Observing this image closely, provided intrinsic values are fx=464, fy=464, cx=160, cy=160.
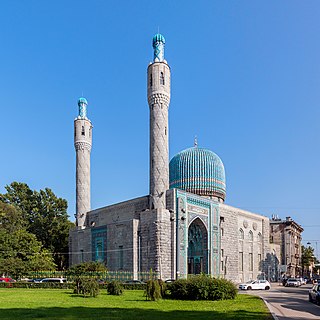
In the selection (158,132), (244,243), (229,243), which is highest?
(158,132)

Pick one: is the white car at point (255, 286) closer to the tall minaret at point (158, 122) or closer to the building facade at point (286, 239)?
the tall minaret at point (158, 122)

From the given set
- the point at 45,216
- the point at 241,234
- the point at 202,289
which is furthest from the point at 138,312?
the point at 45,216

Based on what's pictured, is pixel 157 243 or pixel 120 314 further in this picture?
pixel 157 243

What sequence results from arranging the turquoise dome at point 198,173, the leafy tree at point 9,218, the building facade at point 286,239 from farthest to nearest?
the building facade at point 286,239 < the leafy tree at point 9,218 < the turquoise dome at point 198,173

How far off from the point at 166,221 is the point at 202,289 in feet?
62.2

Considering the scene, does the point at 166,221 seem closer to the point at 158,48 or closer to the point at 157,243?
the point at 157,243

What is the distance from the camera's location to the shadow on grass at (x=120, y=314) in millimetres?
15633

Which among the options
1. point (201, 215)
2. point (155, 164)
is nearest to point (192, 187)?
point (201, 215)

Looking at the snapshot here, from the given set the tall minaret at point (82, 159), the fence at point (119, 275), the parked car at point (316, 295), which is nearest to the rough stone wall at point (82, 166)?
the tall minaret at point (82, 159)

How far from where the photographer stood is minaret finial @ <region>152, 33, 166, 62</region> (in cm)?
4591

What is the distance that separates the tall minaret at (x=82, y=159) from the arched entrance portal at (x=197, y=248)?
12854 millimetres

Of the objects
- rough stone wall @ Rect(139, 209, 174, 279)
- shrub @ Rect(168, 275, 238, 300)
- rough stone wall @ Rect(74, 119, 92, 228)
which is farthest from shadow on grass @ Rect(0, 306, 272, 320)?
rough stone wall @ Rect(74, 119, 92, 228)

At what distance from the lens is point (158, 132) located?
43625 mm

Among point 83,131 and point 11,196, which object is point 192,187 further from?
point 11,196
